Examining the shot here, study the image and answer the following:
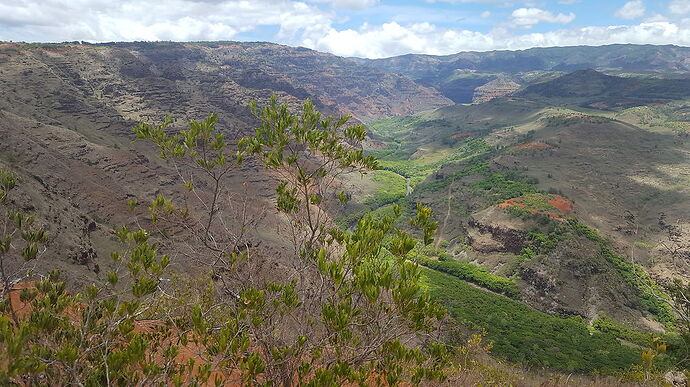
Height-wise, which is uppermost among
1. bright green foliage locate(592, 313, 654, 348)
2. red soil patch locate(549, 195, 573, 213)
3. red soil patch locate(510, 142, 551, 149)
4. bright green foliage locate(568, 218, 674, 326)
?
red soil patch locate(510, 142, 551, 149)

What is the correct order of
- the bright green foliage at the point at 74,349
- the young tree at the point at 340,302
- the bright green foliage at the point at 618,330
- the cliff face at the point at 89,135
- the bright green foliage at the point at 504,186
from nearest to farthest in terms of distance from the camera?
1. the bright green foliage at the point at 74,349
2. the young tree at the point at 340,302
3. the cliff face at the point at 89,135
4. the bright green foliage at the point at 618,330
5. the bright green foliage at the point at 504,186

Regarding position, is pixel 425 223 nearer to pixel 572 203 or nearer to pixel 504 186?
pixel 572 203

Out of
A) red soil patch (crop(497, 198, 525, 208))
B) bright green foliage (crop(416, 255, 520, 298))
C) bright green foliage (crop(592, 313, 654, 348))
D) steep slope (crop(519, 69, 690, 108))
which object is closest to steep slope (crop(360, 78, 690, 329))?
red soil patch (crop(497, 198, 525, 208))

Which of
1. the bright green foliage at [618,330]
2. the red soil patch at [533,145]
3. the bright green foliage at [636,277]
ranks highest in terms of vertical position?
the red soil patch at [533,145]

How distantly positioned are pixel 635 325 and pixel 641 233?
21.4m

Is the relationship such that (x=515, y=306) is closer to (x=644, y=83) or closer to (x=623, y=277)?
(x=623, y=277)

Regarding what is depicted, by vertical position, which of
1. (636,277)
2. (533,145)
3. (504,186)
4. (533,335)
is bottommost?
(533,335)

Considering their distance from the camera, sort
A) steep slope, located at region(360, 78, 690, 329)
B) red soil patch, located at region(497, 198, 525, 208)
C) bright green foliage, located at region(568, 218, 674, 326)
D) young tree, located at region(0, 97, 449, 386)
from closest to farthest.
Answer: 1. young tree, located at region(0, 97, 449, 386)
2. bright green foliage, located at region(568, 218, 674, 326)
3. steep slope, located at region(360, 78, 690, 329)
4. red soil patch, located at region(497, 198, 525, 208)

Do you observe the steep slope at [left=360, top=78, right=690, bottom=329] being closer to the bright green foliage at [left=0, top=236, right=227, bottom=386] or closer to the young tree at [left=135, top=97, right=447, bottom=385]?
the young tree at [left=135, top=97, right=447, bottom=385]

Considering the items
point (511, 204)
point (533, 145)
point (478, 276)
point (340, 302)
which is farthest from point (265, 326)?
point (533, 145)

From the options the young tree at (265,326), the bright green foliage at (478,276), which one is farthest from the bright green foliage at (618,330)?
the young tree at (265,326)

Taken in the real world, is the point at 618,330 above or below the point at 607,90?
below

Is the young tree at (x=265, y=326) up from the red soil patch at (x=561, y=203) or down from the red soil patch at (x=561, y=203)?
up

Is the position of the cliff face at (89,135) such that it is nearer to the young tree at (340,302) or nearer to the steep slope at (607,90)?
the young tree at (340,302)
